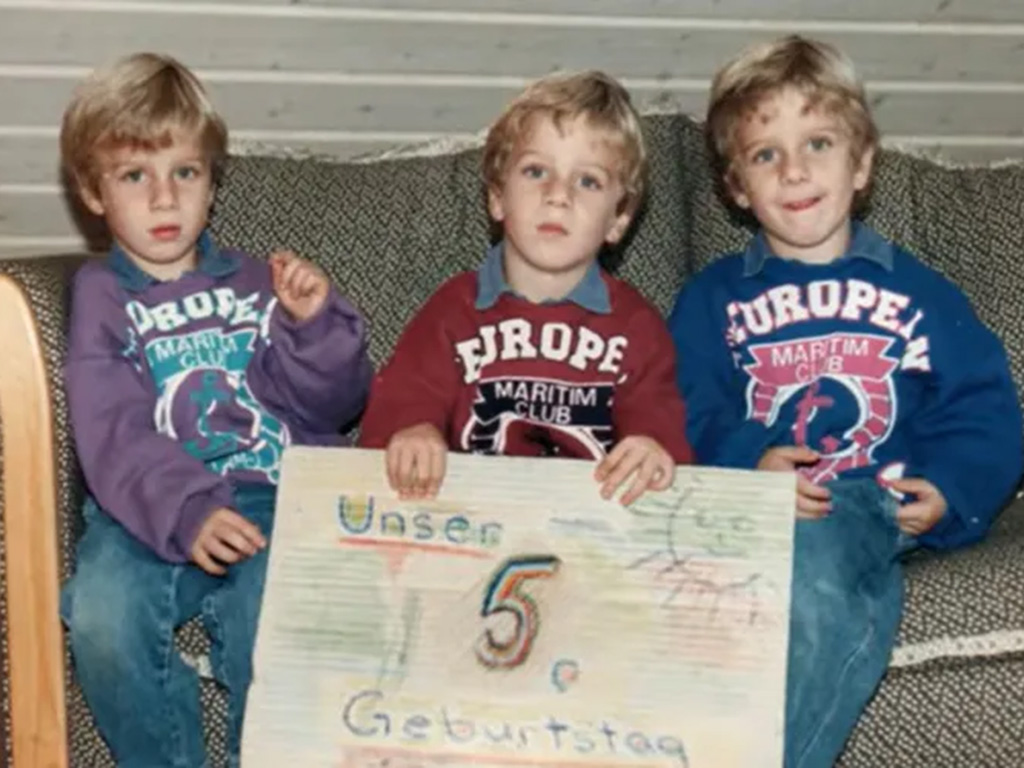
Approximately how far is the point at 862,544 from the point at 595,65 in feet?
3.04

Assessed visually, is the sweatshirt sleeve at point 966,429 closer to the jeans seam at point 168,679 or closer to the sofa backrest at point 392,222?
the sofa backrest at point 392,222

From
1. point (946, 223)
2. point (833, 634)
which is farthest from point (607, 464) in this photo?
point (946, 223)

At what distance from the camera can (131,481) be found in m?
1.87

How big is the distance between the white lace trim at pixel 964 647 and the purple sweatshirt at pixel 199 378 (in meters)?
0.66

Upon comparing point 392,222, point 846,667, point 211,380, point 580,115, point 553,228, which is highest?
point 580,115

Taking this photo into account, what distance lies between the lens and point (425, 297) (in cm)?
224

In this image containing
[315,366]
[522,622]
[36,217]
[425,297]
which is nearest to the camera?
[522,622]

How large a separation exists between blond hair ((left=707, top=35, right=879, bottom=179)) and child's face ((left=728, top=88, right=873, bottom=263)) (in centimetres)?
1

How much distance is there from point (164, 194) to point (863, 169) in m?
0.79

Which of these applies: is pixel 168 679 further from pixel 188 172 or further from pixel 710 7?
pixel 710 7

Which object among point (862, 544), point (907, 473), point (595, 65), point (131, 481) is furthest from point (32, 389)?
point (595, 65)

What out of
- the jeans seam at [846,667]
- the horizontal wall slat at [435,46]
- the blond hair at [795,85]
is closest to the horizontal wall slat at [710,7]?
the horizontal wall slat at [435,46]

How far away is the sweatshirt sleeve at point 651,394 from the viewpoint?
1932mm

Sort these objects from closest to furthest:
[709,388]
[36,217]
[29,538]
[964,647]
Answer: [29,538]
[964,647]
[709,388]
[36,217]
